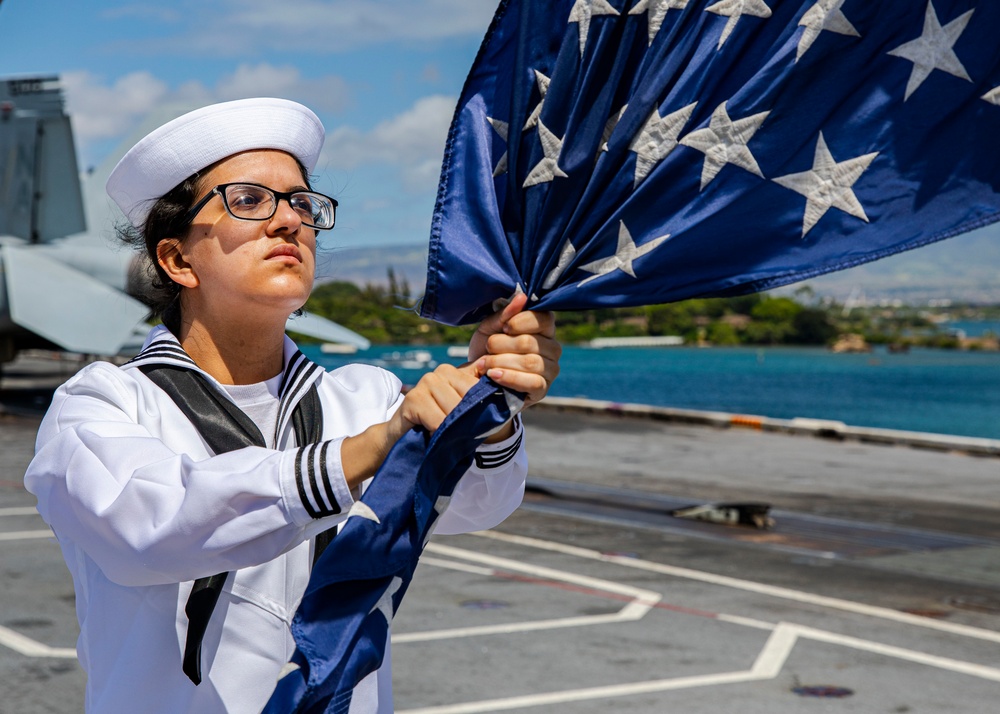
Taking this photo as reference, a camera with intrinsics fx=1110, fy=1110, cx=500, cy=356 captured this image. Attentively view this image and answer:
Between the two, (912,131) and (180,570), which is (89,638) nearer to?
(180,570)

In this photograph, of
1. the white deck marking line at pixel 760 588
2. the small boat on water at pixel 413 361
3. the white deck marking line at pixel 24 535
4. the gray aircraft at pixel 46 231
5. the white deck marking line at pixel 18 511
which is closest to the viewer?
the white deck marking line at pixel 760 588

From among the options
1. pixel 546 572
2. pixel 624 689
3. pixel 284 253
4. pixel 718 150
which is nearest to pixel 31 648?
pixel 624 689

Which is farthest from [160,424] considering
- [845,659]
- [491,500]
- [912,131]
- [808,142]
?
[845,659]

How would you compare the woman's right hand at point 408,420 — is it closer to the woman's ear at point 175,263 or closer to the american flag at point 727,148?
the american flag at point 727,148

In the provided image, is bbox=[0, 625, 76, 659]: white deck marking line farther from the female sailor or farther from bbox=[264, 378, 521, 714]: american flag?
bbox=[264, 378, 521, 714]: american flag

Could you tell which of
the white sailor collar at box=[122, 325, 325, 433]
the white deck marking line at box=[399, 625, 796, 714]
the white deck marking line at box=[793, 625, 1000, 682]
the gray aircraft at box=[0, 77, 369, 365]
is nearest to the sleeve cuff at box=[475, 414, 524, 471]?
the white sailor collar at box=[122, 325, 325, 433]

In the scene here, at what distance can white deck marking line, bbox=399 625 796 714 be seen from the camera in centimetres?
655

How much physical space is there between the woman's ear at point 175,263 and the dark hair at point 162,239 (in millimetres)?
16

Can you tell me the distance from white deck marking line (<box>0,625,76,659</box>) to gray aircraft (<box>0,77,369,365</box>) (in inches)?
772

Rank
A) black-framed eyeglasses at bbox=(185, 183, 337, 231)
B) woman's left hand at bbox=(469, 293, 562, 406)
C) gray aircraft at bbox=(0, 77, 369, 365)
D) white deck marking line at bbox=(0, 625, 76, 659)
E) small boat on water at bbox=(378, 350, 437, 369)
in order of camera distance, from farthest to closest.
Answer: small boat on water at bbox=(378, 350, 437, 369)
gray aircraft at bbox=(0, 77, 369, 365)
white deck marking line at bbox=(0, 625, 76, 659)
black-framed eyeglasses at bbox=(185, 183, 337, 231)
woman's left hand at bbox=(469, 293, 562, 406)

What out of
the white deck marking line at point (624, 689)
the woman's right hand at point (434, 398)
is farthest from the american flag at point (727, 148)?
the white deck marking line at point (624, 689)

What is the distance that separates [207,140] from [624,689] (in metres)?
5.41

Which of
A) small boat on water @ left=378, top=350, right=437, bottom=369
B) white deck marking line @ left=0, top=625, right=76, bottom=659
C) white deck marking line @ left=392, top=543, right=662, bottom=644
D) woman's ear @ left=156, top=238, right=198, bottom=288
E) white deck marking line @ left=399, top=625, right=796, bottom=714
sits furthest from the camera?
small boat on water @ left=378, top=350, right=437, bottom=369

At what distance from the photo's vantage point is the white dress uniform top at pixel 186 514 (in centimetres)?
198
